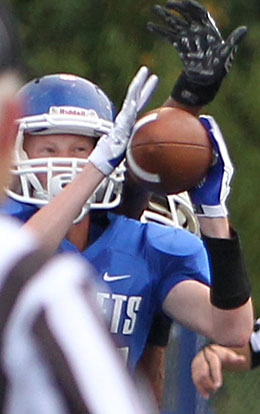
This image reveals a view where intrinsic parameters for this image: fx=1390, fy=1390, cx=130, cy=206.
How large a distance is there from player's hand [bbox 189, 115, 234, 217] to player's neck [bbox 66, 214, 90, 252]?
465mm

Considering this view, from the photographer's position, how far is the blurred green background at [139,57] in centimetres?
660

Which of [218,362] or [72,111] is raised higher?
[72,111]

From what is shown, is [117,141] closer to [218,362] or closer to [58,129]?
[58,129]

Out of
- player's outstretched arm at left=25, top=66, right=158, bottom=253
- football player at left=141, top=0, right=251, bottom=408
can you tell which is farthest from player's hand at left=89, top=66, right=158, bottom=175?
football player at left=141, top=0, right=251, bottom=408

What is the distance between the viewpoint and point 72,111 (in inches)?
149

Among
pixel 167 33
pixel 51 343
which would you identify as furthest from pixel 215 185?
pixel 51 343

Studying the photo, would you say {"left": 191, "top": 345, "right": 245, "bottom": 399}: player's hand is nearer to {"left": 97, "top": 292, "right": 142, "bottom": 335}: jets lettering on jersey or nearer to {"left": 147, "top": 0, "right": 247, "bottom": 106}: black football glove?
{"left": 97, "top": 292, "right": 142, "bottom": 335}: jets lettering on jersey

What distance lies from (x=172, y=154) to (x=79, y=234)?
1.68 ft

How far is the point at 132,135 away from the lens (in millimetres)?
3447

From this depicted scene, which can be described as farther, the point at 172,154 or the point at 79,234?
the point at 79,234

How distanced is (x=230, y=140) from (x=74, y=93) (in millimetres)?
2851

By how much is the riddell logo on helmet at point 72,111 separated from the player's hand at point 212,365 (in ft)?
2.38

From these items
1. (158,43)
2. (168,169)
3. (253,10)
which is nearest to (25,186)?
(168,169)

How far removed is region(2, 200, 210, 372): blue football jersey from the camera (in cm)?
358
